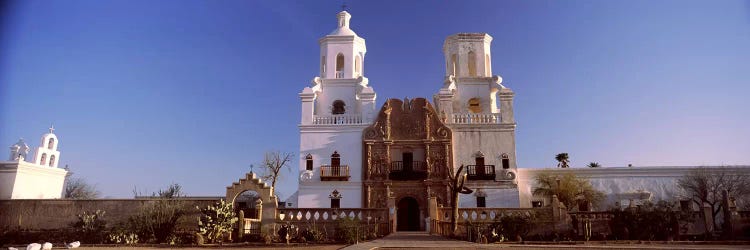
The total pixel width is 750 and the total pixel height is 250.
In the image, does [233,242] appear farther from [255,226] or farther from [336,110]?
[336,110]

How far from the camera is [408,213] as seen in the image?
102 ft

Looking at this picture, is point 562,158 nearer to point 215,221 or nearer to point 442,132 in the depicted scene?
point 442,132

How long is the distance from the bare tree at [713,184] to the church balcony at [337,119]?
1911 cm

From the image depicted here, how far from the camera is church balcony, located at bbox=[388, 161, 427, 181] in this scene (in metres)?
30.9

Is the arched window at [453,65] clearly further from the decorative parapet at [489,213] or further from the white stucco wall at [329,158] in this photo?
the decorative parapet at [489,213]

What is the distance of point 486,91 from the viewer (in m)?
33.8

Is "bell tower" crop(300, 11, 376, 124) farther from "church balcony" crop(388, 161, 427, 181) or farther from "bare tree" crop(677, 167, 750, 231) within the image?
"bare tree" crop(677, 167, 750, 231)

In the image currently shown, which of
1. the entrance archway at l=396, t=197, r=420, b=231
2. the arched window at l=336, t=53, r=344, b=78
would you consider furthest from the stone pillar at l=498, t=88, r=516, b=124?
the arched window at l=336, t=53, r=344, b=78

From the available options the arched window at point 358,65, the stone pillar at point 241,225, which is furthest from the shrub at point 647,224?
the arched window at point 358,65

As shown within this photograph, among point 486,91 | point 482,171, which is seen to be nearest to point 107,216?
point 482,171

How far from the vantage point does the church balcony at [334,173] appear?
3073 cm

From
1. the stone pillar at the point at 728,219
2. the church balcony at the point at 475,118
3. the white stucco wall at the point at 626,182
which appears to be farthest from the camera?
the church balcony at the point at 475,118

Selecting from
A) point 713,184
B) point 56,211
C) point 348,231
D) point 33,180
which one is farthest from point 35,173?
point 713,184

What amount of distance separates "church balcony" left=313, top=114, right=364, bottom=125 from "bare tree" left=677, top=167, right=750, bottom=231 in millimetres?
19107
